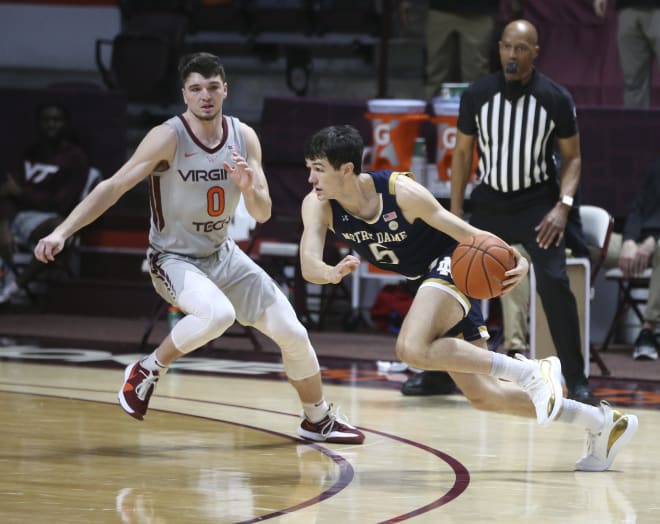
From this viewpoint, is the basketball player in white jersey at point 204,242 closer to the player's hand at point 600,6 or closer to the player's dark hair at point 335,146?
the player's dark hair at point 335,146

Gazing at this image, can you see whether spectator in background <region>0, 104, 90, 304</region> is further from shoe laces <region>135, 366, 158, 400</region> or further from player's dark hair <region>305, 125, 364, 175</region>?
player's dark hair <region>305, 125, 364, 175</region>

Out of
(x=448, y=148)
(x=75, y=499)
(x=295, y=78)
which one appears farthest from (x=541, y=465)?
(x=295, y=78)

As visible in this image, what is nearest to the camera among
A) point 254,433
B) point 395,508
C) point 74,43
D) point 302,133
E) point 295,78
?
point 395,508

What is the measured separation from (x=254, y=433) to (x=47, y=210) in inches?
219

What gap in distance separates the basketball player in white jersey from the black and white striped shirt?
5.50ft

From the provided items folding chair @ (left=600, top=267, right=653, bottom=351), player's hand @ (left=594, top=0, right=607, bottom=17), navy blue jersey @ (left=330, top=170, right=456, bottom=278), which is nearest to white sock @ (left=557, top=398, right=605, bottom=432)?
navy blue jersey @ (left=330, top=170, right=456, bottom=278)

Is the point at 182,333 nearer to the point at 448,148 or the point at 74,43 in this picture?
the point at 448,148

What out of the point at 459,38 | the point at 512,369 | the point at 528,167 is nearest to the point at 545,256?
the point at 528,167

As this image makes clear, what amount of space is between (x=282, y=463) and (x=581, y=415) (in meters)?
1.13

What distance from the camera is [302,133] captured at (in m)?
10.4

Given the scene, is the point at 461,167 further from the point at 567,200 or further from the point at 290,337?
the point at 290,337

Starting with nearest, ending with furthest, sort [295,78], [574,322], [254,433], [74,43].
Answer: [254,433]
[574,322]
[295,78]
[74,43]

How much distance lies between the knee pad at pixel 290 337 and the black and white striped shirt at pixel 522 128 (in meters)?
1.79

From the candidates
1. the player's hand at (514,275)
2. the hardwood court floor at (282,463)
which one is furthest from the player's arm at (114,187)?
the player's hand at (514,275)
